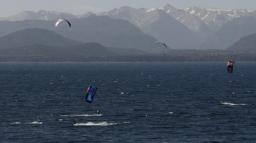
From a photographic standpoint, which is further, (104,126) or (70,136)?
(104,126)

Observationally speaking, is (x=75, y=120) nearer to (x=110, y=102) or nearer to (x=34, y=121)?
(x=34, y=121)

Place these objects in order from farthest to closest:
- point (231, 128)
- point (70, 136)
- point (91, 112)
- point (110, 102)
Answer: point (110, 102) → point (91, 112) → point (231, 128) → point (70, 136)

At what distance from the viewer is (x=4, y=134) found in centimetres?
11969

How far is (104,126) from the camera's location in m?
128

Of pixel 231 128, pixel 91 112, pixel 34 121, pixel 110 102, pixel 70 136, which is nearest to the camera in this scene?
pixel 70 136

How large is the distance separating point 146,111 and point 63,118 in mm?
19607

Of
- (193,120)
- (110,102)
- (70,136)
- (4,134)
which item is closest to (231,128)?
(193,120)

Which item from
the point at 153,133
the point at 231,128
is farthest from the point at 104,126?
the point at 231,128

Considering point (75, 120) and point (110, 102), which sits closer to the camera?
point (75, 120)

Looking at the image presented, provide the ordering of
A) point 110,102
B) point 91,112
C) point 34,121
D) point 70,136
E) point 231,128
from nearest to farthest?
point 70,136
point 231,128
point 34,121
point 91,112
point 110,102

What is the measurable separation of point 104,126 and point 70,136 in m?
11.9

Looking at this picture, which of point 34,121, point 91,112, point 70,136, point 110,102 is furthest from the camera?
point 110,102

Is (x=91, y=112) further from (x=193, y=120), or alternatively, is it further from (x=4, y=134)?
(x=4, y=134)

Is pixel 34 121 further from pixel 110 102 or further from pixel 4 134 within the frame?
pixel 110 102
